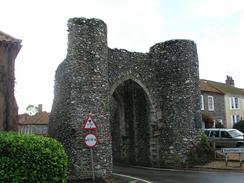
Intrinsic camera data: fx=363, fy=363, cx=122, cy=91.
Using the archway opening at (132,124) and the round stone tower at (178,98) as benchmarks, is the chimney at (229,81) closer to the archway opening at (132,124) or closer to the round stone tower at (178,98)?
the archway opening at (132,124)

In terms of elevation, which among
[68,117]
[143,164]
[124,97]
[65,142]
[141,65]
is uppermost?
[141,65]

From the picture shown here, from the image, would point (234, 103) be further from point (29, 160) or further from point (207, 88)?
point (29, 160)

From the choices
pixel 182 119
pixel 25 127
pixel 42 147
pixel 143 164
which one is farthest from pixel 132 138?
pixel 25 127

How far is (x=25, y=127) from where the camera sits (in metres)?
51.6

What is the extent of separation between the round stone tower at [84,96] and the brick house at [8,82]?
3.02m

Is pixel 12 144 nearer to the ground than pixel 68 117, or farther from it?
nearer to the ground

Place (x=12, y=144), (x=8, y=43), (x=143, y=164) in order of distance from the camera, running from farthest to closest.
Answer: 1. (x=143, y=164)
2. (x=8, y=43)
3. (x=12, y=144)

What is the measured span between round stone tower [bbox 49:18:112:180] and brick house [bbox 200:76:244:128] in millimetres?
21654

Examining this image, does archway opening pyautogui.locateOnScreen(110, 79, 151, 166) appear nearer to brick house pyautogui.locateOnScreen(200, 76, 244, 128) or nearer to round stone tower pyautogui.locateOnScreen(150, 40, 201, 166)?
round stone tower pyautogui.locateOnScreen(150, 40, 201, 166)

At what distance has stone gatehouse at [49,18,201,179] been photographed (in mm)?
15500

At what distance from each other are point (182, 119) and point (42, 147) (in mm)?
11194

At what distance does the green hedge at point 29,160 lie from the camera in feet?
29.3

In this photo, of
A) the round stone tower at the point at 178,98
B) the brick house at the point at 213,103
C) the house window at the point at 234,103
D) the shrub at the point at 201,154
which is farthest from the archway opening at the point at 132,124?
the house window at the point at 234,103

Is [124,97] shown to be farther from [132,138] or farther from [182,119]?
[182,119]
